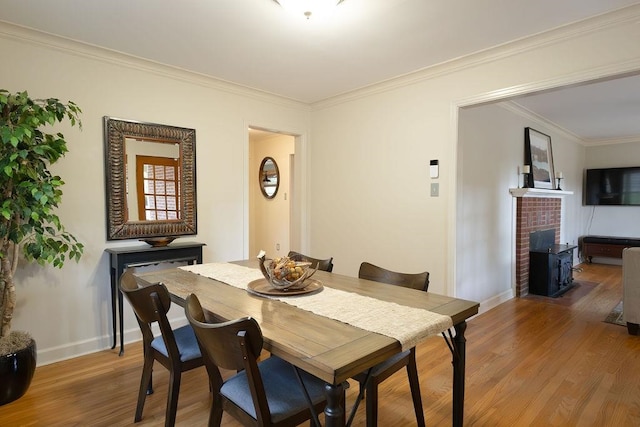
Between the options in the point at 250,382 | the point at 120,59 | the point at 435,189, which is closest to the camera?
the point at 250,382

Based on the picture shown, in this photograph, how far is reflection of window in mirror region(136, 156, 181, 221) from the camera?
10.4 ft

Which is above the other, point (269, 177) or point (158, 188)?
point (269, 177)

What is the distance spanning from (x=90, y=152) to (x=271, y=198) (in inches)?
139

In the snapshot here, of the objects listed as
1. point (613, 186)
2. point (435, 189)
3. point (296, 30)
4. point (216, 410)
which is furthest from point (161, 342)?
point (613, 186)

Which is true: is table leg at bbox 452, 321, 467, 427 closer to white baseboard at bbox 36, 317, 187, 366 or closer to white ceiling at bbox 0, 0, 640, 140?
white ceiling at bbox 0, 0, 640, 140

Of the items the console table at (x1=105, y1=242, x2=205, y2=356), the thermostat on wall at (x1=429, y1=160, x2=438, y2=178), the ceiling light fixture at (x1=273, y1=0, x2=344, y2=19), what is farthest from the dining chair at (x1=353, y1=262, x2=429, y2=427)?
the console table at (x1=105, y1=242, x2=205, y2=356)

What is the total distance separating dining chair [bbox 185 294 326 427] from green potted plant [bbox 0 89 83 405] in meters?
1.45

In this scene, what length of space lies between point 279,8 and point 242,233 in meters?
2.24

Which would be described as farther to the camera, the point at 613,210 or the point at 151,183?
the point at 613,210

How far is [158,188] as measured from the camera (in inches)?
128

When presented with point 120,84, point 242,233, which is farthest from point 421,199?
point 120,84

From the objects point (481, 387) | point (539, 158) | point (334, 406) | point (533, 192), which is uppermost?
point (539, 158)

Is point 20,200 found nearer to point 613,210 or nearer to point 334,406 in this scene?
point 334,406

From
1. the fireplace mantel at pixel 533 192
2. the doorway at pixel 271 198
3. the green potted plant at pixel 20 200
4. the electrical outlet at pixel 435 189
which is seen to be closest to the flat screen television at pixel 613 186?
the fireplace mantel at pixel 533 192
